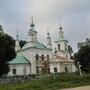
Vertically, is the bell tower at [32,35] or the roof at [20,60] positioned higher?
the bell tower at [32,35]

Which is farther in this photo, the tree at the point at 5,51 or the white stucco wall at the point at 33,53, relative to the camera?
the white stucco wall at the point at 33,53

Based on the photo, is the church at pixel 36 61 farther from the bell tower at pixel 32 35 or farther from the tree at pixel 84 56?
the tree at pixel 84 56

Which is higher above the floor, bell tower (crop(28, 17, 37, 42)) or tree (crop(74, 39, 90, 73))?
bell tower (crop(28, 17, 37, 42))

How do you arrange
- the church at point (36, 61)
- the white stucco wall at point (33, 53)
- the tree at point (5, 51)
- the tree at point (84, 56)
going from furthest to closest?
the white stucco wall at point (33, 53) → the church at point (36, 61) → the tree at point (84, 56) → the tree at point (5, 51)

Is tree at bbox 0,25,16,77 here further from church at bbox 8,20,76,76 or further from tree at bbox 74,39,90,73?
tree at bbox 74,39,90,73

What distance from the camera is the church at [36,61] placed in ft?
280

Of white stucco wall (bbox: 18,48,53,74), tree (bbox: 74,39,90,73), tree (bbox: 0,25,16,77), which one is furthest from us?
white stucco wall (bbox: 18,48,53,74)

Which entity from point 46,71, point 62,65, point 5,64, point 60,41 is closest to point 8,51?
point 5,64

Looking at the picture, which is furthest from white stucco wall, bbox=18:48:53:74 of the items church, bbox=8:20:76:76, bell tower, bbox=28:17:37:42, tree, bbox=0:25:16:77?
tree, bbox=0:25:16:77

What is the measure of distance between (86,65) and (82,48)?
4.58 meters

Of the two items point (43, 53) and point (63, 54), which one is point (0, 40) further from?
point (63, 54)

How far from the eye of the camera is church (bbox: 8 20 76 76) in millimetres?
85438

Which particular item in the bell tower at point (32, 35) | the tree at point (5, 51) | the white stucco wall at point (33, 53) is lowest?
the tree at point (5, 51)

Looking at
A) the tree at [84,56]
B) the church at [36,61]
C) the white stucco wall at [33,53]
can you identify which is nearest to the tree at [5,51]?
the church at [36,61]
